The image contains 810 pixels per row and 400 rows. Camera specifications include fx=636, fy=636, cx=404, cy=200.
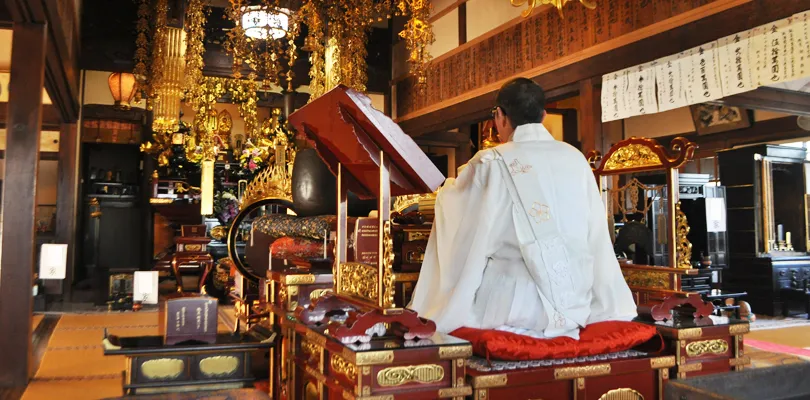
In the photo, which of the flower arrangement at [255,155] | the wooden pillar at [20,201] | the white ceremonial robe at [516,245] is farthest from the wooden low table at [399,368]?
the flower arrangement at [255,155]

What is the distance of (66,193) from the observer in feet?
28.4

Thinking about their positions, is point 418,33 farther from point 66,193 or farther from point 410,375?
point 66,193

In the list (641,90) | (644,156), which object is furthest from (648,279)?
(641,90)

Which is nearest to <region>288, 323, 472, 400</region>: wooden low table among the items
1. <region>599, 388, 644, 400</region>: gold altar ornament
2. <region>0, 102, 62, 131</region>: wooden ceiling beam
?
<region>599, 388, 644, 400</region>: gold altar ornament

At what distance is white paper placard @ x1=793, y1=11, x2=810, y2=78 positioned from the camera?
13.2 ft

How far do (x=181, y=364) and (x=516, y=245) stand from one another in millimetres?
1596

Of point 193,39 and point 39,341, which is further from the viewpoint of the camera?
point 193,39

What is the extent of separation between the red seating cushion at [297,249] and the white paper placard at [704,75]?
122 inches

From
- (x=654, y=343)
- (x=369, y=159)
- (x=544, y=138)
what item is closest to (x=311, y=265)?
(x=369, y=159)

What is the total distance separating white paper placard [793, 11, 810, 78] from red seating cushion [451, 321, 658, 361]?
2.62 m

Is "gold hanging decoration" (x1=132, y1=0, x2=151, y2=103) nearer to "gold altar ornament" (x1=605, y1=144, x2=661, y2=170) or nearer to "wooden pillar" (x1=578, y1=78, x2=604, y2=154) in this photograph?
"wooden pillar" (x1=578, y1=78, x2=604, y2=154)

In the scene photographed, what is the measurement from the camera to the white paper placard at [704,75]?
4648mm

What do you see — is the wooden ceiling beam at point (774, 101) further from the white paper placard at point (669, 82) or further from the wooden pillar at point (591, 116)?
the white paper placard at point (669, 82)

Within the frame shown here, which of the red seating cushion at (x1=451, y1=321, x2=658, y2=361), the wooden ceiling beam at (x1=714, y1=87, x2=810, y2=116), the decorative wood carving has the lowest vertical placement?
the red seating cushion at (x1=451, y1=321, x2=658, y2=361)
